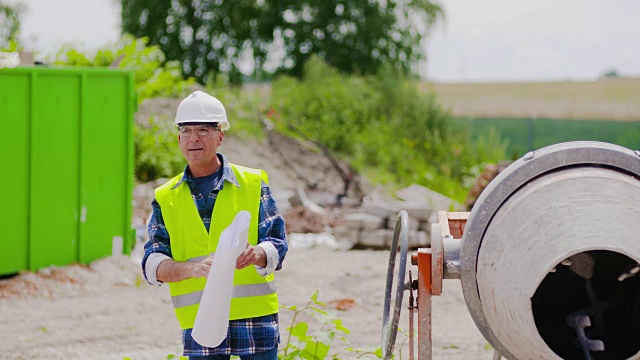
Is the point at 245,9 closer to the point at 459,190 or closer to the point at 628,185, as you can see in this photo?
Answer: the point at 459,190

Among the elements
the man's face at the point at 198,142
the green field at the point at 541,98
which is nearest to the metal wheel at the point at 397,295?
the man's face at the point at 198,142

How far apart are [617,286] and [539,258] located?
447 mm

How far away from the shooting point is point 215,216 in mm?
3896

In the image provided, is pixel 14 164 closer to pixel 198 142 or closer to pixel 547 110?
pixel 198 142

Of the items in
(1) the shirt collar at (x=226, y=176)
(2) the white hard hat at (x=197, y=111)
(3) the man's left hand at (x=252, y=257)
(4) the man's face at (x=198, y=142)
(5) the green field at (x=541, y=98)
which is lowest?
(5) the green field at (x=541, y=98)

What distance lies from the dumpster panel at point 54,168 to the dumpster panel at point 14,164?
0.07m

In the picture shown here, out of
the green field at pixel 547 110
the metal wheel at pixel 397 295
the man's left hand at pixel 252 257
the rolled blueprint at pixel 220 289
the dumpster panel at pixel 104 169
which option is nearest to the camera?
the rolled blueprint at pixel 220 289

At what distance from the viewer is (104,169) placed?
9.43 metres

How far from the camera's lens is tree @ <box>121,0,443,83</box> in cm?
3419

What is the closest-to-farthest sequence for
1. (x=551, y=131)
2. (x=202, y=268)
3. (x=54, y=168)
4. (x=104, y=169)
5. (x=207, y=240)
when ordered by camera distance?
1. (x=202, y=268)
2. (x=207, y=240)
3. (x=54, y=168)
4. (x=104, y=169)
5. (x=551, y=131)

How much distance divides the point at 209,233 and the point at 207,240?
30mm

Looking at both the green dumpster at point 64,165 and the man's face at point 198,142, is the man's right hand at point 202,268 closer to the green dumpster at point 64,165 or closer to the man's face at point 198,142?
the man's face at point 198,142

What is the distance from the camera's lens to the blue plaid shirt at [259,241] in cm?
387

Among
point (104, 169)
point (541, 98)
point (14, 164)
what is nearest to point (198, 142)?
point (14, 164)
